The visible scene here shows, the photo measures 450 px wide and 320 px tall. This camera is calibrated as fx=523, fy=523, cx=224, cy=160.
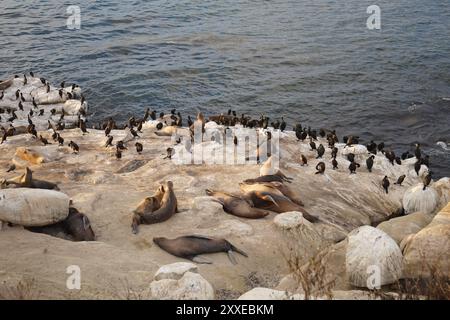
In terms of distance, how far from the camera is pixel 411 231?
11.6 metres

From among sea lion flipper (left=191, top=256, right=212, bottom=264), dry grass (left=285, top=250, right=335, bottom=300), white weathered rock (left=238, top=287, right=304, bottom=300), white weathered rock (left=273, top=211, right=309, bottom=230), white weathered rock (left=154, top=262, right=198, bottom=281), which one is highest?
dry grass (left=285, top=250, right=335, bottom=300)

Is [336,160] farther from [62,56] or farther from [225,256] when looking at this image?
[62,56]

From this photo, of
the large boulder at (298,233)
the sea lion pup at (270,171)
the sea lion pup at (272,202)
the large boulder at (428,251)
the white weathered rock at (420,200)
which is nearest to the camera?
the large boulder at (428,251)

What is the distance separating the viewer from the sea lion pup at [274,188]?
1327 centimetres

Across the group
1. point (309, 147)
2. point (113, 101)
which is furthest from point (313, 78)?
point (309, 147)

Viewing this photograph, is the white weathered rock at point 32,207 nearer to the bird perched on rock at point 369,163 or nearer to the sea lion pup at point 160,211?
the sea lion pup at point 160,211

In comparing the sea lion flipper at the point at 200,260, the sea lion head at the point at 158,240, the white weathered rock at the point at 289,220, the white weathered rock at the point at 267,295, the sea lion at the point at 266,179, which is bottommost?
the sea lion flipper at the point at 200,260

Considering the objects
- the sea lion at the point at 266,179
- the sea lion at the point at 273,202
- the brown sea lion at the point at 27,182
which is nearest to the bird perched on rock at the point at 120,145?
the brown sea lion at the point at 27,182

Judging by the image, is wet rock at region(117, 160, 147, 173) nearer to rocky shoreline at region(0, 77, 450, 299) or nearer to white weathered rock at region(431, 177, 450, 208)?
rocky shoreline at region(0, 77, 450, 299)

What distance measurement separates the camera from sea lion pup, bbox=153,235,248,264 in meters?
A: 10.3

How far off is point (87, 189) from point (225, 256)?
4659mm

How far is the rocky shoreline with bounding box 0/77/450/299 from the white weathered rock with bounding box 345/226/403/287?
18mm

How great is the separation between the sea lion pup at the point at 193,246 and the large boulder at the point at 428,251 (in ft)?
10.5

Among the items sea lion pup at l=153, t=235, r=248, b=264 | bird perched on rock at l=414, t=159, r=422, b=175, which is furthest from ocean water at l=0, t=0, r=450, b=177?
sea lion pup at l=153, t=235, r=248, b=264
